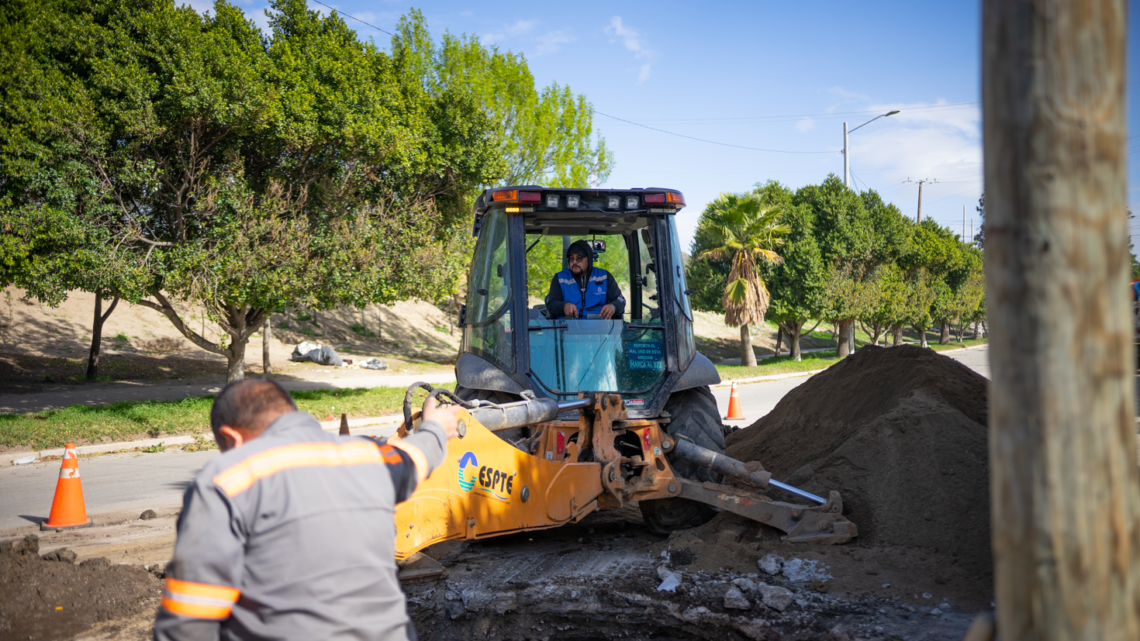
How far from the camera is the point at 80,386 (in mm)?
17656

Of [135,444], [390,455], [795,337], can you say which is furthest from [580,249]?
[795,337]

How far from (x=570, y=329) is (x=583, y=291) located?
0.57 m

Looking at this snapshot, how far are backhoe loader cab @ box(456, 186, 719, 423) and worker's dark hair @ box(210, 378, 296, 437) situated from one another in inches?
128

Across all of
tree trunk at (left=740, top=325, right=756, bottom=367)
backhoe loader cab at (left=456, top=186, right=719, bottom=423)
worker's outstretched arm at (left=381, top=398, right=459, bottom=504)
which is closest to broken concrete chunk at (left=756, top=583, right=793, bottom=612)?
backhoe loader cab at (left=456, top=186, right=719, bottom=423)

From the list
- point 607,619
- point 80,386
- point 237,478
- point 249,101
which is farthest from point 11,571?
point 80,386

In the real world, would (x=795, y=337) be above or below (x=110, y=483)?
above

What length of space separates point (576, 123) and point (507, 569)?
77.6 feet

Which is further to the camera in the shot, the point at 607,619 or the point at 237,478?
the point at 607,619

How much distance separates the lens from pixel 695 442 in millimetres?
5688

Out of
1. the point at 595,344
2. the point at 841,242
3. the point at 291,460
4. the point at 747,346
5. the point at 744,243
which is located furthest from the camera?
the point at 841,242

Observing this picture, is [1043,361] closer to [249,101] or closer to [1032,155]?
[1032,155]

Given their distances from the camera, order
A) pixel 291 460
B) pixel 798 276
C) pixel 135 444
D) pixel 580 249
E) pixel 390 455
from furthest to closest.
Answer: pixel 798 276, pixel 135 444, pixel 580 249, pixel 390 455, pixel 291 460

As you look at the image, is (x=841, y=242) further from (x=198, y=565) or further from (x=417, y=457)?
(x=198, y=565)

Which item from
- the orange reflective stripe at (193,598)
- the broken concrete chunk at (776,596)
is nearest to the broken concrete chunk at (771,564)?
the broken concrete chunk at (776,596)
